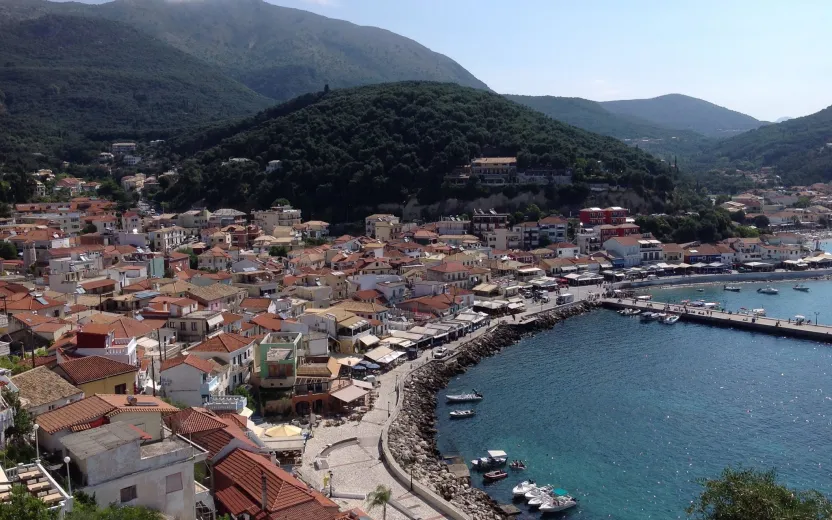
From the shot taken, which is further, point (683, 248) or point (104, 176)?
point (104, 176)

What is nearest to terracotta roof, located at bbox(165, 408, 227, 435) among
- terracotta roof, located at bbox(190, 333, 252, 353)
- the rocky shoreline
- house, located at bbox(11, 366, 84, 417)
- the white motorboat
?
house, located at bbox(11, 366, 84, 417)

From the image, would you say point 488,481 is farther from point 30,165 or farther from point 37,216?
point 30,165

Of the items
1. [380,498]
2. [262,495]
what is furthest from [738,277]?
[262,495]

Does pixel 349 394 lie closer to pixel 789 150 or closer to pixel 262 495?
pixel 262 495

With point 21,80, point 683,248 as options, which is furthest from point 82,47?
point 683,248

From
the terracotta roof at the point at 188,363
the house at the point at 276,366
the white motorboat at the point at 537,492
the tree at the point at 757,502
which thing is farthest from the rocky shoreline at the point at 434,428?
the tree at the point at 757,502

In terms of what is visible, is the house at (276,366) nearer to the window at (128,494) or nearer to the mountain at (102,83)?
the window at (128,494)

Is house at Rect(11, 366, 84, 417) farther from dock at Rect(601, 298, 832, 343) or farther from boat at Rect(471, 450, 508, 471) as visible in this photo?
dock at Rect(601, 298, 832, 343)
